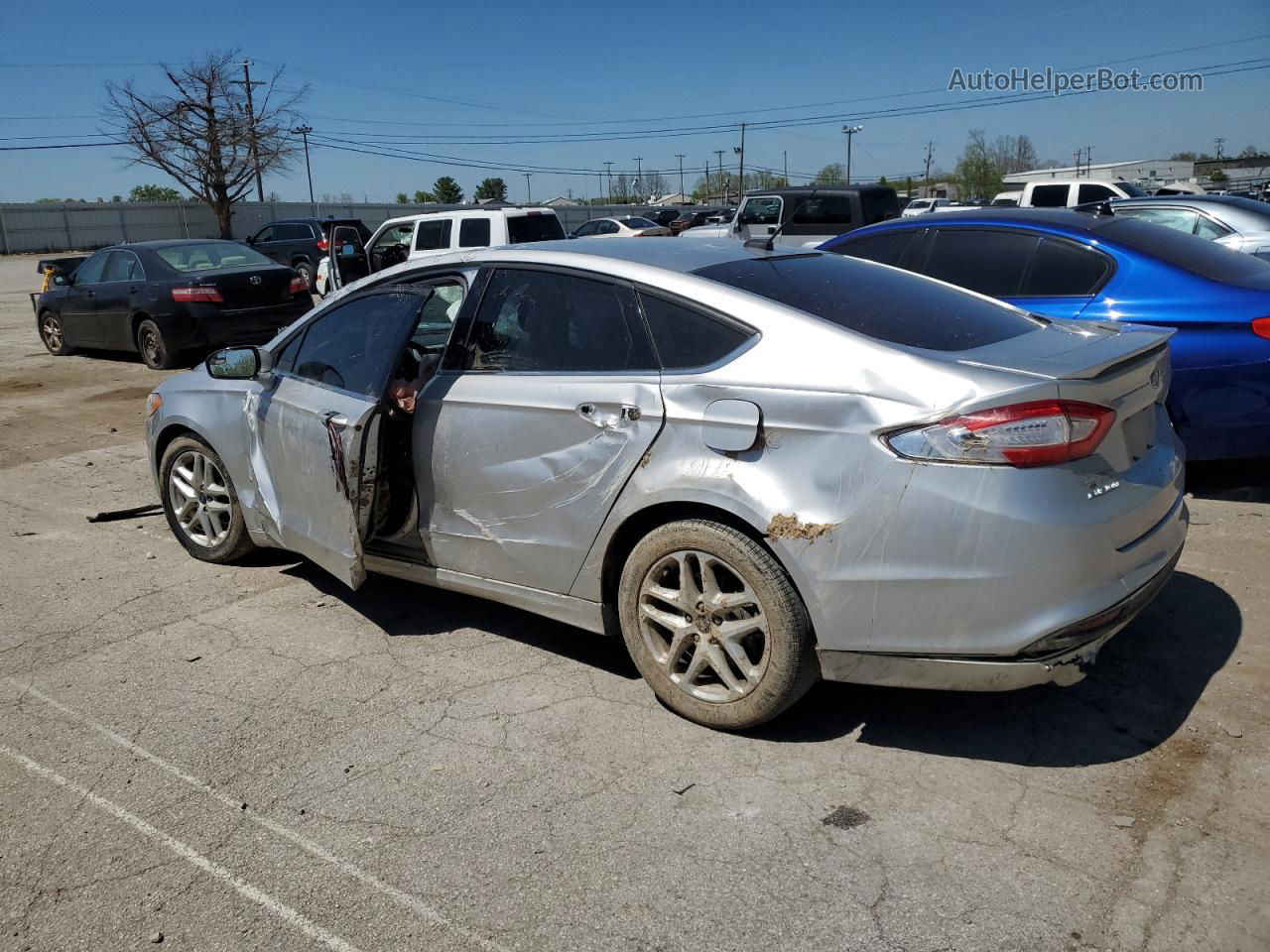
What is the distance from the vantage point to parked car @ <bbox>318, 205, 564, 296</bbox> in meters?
15.3

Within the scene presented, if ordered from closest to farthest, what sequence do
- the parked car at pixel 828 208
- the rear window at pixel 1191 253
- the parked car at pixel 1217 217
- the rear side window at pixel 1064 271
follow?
the rear window at pixel 1191 253
the rear side window at pixel 1064 271
the parked car at pixel 1217 217
the parked car at pixel 828 208

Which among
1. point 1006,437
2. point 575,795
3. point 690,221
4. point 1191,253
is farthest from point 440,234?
point 690,221

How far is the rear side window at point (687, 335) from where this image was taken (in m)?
3.50

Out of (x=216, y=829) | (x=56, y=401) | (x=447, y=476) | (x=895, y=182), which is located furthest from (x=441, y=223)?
(x=895, y=182)

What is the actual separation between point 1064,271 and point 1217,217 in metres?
6.05

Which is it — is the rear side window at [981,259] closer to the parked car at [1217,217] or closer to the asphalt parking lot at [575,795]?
the asphalt parking lot at [575,795]

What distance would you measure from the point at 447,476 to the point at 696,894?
2.05 m

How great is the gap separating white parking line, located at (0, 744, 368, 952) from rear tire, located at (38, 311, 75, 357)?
1219 cm

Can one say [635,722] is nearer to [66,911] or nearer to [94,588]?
[66,911]

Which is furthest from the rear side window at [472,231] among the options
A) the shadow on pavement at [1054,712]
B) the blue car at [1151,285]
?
the shadow on pavement at [1054,712]

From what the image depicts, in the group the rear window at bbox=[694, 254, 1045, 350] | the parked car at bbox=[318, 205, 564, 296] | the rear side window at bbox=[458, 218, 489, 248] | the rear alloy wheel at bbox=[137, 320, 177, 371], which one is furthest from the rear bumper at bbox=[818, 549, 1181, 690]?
the rear side window at bbox=[458, 218, 489, 248]

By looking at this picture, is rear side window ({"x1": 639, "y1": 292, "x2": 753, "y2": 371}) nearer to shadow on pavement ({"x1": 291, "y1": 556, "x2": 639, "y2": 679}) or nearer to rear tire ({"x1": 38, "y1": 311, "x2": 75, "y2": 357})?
shadow on pavement ({"x1": 291, "y1": 556, "x2": 639, "y2": 679})

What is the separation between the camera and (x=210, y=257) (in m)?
12.9

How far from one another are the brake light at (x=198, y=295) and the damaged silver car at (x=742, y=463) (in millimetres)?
8079
